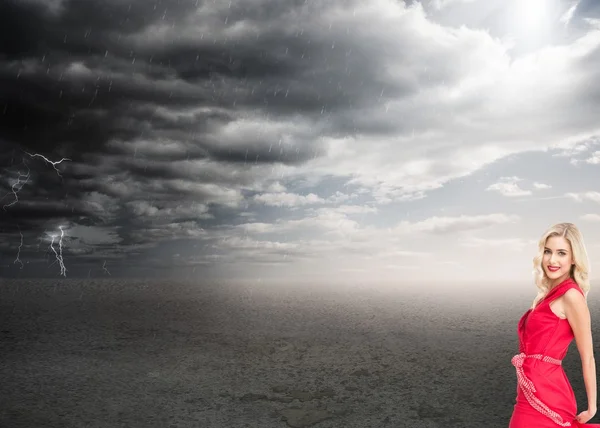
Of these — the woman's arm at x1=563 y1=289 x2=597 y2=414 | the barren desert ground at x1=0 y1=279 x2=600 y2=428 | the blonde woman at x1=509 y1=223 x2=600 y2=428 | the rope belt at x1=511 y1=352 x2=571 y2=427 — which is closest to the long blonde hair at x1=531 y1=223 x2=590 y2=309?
the blonde woman at x1=509 y1=223 x2=600 y2=428

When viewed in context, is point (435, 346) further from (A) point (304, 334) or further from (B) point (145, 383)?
(B) point (145, 383)

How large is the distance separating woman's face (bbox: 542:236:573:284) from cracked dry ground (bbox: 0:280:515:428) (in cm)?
447

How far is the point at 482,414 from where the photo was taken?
272 inches

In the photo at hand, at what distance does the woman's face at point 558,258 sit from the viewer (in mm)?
2826

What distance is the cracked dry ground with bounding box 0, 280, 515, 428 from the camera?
22.7 feet

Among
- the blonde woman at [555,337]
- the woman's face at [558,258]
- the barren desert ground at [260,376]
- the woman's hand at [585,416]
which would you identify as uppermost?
the woman's face at [558,258]

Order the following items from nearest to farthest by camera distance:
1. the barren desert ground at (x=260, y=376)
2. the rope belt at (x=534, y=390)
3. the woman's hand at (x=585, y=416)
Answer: the woman's hand at (x=585, y=416), the rope belt at (x=534, y=390), the barren desert ground at (x=260, y=376)

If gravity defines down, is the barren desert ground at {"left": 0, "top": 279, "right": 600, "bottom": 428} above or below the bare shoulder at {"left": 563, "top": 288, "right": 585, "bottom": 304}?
below

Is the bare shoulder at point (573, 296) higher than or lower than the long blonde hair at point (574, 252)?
lower

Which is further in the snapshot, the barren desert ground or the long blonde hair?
the barren desert ground

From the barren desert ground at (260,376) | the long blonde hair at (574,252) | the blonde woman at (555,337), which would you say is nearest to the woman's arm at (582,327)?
the blonde woman at (555,337)

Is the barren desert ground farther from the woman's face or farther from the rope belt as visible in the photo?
the woman's face

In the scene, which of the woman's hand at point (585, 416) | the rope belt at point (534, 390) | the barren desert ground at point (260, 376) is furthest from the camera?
the barren desert ground at point (260, 376)

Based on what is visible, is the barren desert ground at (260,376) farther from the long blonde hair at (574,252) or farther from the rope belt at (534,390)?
the long blonde hair at (574,252)
